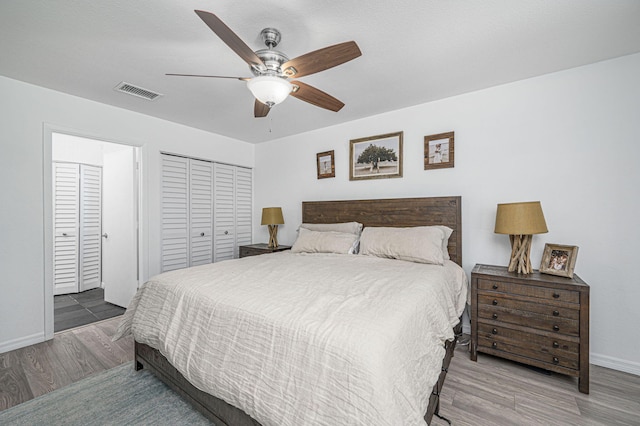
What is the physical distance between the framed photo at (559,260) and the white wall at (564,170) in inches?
6.7

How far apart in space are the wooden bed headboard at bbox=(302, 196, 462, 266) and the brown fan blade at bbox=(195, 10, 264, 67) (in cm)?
207

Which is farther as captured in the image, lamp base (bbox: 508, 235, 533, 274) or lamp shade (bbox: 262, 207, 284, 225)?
lamp shade (bbox: 262, 207, 284, 225)

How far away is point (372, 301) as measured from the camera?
1.44 metres

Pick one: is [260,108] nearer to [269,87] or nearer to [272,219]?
[269,87]

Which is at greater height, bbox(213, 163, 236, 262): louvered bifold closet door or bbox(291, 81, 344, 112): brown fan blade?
bbox(291, 81, 344, 112): brown fan blade

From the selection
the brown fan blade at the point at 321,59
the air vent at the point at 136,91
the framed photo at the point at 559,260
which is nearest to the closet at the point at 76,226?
the air vent at the point at 136,91

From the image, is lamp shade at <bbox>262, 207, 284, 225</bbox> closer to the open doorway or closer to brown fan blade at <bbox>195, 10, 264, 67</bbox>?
the open doorway

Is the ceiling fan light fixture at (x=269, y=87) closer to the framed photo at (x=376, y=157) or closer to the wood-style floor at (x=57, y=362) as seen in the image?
the framed photo at (x=376, y=157)

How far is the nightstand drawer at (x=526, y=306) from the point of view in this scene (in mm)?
1947

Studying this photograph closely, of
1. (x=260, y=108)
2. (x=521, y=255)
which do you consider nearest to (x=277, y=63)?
(x=260, y=108)

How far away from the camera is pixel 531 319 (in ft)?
6.81

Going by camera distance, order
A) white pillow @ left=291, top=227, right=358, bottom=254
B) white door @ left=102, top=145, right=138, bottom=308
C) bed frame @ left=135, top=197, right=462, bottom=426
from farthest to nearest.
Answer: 1. white door @ left=102, top=145, right=138, bottom=308
2. white pillow @ left=291, top=227, right=358, bottom=254
3. bed frame @ left=135, top=197, right=462, bottom=426

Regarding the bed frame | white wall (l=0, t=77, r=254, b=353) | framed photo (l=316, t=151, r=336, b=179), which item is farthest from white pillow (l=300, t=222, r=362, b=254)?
white wall (l=0, t=77, r=254, b=353)

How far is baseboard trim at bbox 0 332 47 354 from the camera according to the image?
2.46 metres
